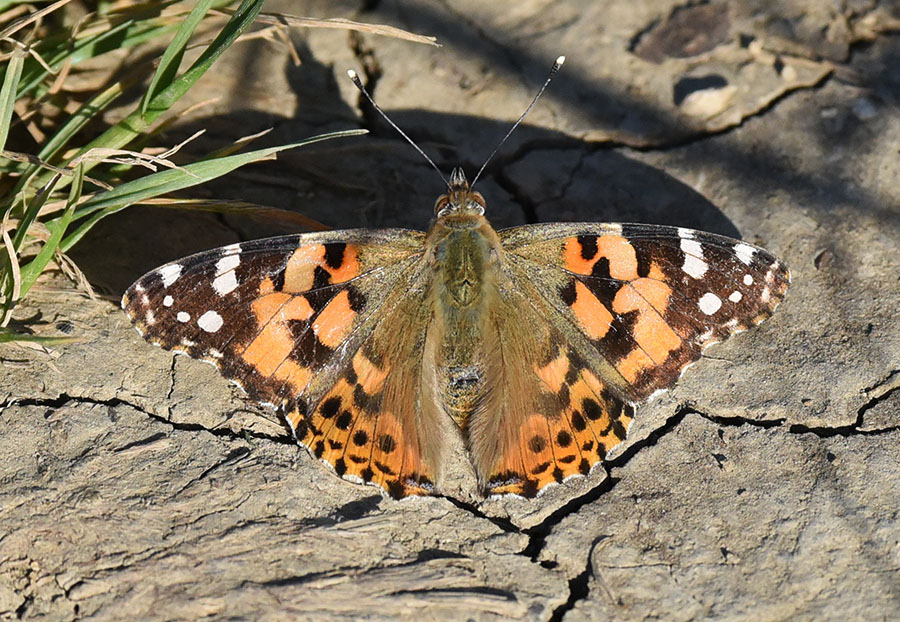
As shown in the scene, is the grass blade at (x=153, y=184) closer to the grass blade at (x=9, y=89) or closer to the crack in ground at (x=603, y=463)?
the grass blade at (x=9, y=89)

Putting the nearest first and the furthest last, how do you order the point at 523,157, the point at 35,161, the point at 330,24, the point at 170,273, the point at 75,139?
the point at 170,273, the point at 35,161, the point at 330,24, the point at 75,139, the point at 523,157

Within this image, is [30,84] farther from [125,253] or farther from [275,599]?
[275,599]

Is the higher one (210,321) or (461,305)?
(461,305)

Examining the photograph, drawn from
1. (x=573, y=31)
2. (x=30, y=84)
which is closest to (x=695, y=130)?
(x=573, y=31)

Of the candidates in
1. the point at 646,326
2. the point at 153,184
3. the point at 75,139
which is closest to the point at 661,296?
the point at 646,326

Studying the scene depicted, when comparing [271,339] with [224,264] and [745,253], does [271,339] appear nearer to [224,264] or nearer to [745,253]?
[224,264]

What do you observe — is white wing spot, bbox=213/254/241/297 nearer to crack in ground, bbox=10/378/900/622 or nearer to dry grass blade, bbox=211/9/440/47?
crack in ground, bbox=10/378/900/622

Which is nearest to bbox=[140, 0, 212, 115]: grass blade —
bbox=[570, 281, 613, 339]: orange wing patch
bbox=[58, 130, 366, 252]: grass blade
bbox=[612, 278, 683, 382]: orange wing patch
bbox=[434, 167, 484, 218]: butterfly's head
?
bbox=[58, 130, 366, 252]: grass blade

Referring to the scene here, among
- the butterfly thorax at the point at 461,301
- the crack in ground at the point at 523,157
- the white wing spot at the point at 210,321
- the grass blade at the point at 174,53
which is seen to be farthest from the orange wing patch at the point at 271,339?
the crack in ground at the point at 523,157
